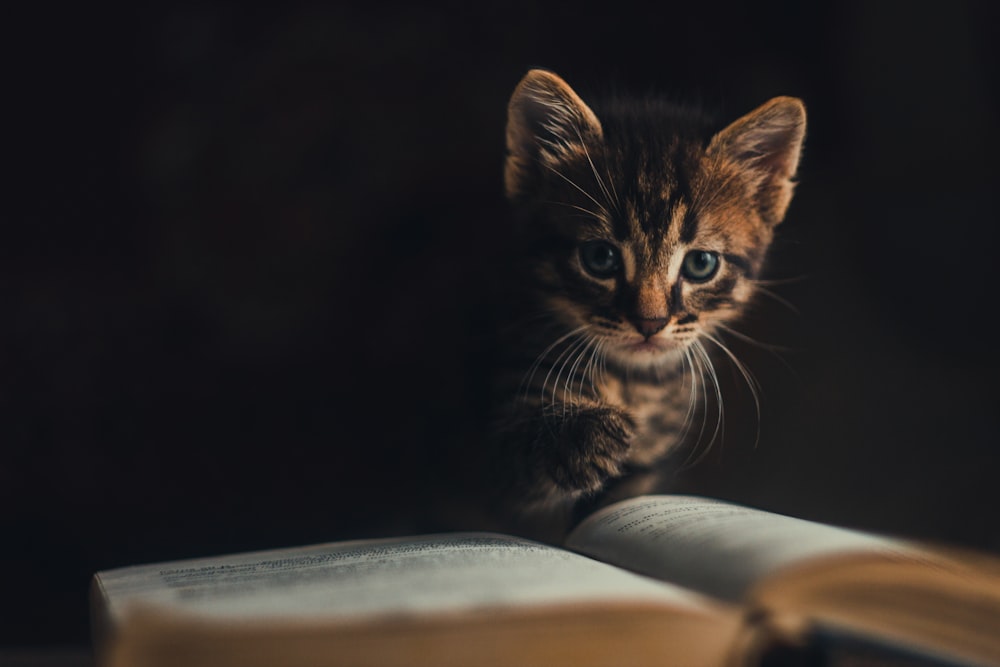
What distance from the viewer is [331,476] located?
1.35m

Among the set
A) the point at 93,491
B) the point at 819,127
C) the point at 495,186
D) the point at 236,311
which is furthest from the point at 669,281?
the point at 93,491

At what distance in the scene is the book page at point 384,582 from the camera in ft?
2.04

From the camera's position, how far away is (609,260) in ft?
3.46

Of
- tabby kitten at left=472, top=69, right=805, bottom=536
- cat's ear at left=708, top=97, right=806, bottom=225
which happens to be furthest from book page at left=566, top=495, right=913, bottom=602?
cat's ear at left=708, top=97, right=806, bottom=225

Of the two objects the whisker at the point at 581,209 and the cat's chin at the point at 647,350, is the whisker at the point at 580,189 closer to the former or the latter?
the whisker at the point at 581,209

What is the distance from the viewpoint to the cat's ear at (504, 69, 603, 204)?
1046 mm

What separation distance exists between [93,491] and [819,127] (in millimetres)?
1237

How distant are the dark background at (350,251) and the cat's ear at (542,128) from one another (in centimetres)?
27

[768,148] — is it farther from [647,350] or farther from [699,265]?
[647,350]

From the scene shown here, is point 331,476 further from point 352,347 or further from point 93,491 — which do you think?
point 93,491

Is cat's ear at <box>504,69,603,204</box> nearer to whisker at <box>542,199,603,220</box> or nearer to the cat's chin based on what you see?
whisker at <box>542,199,603,220</box>

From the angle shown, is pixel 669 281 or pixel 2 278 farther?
pixel 2 278

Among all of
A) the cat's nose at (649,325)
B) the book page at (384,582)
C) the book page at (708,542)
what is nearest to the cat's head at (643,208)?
the cat's nose at (649,325)

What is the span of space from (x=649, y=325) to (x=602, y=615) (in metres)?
0.45
